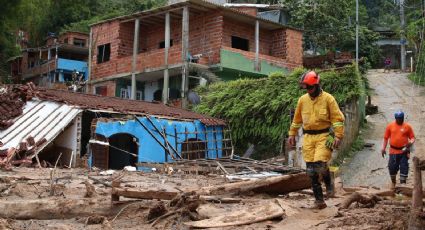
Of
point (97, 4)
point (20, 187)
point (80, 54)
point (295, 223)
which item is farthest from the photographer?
point (97, 4)

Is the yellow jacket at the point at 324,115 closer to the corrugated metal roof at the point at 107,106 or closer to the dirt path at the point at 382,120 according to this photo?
the dirt path at the point at 382,120

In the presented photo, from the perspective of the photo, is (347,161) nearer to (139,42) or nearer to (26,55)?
(139,42)

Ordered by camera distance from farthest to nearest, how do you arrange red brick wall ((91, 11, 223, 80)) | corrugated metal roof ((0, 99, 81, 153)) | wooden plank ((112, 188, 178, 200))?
red brick wall ((91, 11, 223, 80)) < corrugated metal roof ((0, 99, 81, 153)) < wooden plank ((112, 188, 178, 200))

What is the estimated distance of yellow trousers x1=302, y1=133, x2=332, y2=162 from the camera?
631 cm

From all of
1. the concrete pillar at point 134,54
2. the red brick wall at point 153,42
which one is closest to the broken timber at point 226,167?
the red brick wall at point 153,42

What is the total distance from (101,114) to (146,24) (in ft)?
41.9

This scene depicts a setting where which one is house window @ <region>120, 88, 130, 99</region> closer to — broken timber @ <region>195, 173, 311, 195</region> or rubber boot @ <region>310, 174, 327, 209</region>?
broken timber @ <region>195, 173, 311, 195</region>

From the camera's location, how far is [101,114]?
54.5 ft

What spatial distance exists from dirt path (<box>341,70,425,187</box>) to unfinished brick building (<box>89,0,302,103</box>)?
222 inches

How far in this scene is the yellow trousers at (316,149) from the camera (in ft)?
20.7

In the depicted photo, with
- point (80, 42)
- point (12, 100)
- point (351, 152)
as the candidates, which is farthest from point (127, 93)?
point (351, 152)

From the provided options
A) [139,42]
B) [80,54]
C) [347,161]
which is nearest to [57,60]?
[80,54]

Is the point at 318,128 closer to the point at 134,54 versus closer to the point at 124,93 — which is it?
the point at 134,54

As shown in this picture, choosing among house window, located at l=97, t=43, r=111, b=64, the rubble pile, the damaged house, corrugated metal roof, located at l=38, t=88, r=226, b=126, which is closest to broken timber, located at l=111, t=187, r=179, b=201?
the damaged house
